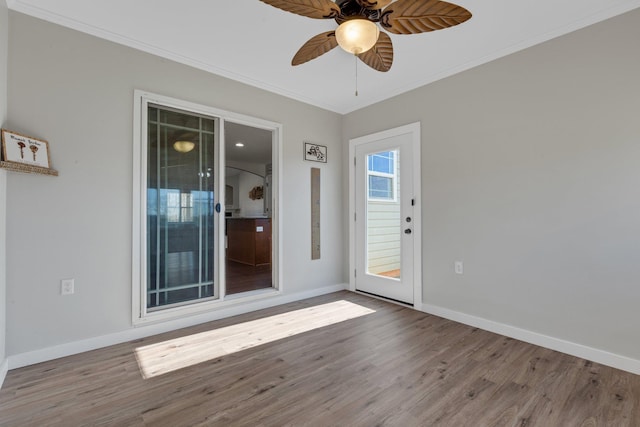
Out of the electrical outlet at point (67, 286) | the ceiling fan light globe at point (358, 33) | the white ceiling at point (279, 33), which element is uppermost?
the white ceiling at point (279, 33)

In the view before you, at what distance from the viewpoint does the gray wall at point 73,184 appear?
214cm

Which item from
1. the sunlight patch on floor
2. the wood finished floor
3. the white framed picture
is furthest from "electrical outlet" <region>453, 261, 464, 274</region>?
the white framed picture

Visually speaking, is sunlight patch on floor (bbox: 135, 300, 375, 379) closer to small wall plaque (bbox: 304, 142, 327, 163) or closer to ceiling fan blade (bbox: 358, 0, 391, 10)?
small wall plaque (bbox: 304, 142, 327, 163)

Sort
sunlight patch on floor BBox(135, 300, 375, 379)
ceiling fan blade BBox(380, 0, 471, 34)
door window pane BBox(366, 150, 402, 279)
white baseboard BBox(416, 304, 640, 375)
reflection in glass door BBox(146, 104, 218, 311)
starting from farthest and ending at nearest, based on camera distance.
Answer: door window pane BBox(366, 150, 402, 279)
reflection in glass door BBox(146, 104, 218, 311)
sunlight patch on floor BBox(135, 300, 375, 379)
white baseboard BBox(416, 304, 640, 375)
ceiling fan blade BBox(380, 0, 471, 34)

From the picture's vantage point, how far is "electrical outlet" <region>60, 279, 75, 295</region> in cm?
227

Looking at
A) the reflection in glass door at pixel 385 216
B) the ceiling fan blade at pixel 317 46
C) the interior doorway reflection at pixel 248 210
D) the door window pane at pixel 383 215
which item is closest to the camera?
the ceiling fan blade at pixel 317 46

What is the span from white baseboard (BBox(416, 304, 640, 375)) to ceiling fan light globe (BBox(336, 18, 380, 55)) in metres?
2.63

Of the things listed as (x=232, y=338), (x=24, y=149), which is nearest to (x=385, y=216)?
(x=232, y=338)

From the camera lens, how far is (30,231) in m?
2.16

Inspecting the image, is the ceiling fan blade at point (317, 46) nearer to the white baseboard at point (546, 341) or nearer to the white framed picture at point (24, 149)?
the white framed picture at point (24, 149)

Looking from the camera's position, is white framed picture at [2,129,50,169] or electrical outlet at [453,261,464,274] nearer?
white framed picture at [2,129,50,169]

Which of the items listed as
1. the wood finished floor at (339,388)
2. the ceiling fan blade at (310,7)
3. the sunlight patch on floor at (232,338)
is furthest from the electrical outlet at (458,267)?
the ceiling fan blade at (310,7)

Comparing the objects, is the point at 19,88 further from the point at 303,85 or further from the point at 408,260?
the point at 408,260

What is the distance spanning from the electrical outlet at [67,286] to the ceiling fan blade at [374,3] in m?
2.82
